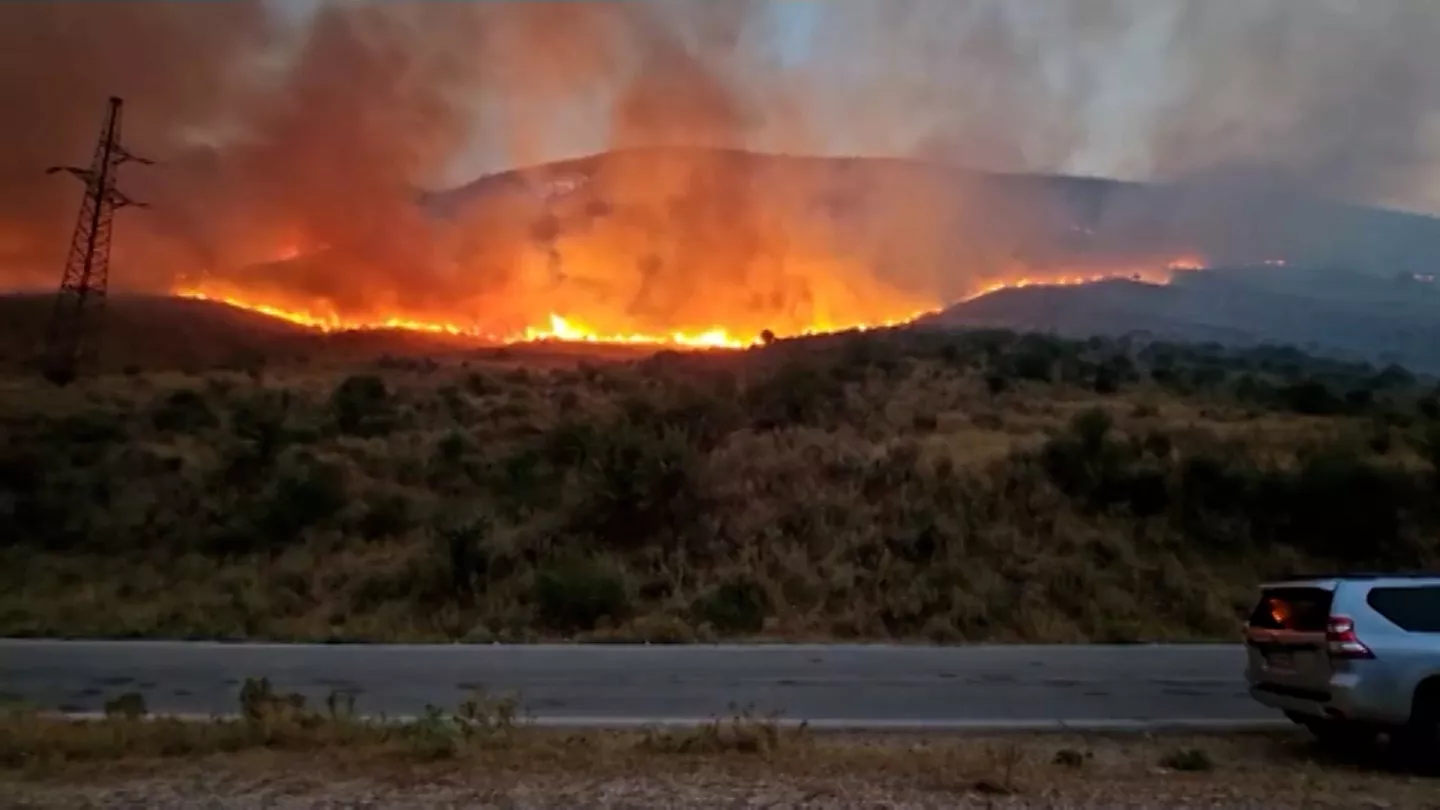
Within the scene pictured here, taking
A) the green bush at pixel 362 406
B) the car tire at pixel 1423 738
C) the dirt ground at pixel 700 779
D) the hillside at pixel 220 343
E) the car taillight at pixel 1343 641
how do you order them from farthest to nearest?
1. the hillside at pixel 220 343
2. the green bush at pixel 362 406
3. the car taillight at pixel 1343 641
4. the car tire at pixel 1423 738
5. the dirt ground at pixel 700 779

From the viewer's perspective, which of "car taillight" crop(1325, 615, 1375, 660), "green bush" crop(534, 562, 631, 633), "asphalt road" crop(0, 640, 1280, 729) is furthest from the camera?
"green bush" crop(534, 562, 631, 633)

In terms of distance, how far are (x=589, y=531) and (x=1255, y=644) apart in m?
15.1

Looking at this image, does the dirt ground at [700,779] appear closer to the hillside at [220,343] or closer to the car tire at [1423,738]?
the car tire at [1423,738]

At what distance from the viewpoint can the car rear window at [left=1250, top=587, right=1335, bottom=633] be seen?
10.5 metres

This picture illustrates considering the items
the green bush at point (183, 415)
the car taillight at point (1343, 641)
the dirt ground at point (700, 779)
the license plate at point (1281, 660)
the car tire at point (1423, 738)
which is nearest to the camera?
the dirt ground at point (700, 779)

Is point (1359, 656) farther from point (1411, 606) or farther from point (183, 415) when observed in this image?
point (183, 415)

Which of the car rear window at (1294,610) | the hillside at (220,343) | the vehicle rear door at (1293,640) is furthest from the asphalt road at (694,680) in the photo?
the hillside at (220,343)

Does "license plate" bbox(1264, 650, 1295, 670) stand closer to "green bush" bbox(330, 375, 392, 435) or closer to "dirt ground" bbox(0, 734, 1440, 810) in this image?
"dirt ground" bbox(0, 734, 1440, 810)

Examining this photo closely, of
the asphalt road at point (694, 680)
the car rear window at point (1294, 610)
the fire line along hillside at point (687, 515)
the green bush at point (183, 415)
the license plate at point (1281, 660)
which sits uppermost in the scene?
the green bush at point (183, 415)

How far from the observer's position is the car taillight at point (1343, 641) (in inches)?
397

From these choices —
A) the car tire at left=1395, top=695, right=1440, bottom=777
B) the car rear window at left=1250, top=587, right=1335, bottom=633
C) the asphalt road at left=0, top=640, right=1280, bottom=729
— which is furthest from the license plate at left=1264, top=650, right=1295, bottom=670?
the asphalt road at left=0, top=640, right=1280, bottom=729

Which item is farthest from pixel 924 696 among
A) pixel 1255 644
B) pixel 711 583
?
pixel 711 583

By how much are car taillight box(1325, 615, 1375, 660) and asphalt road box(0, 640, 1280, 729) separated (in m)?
2.31

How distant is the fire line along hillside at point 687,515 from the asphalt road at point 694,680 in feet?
7.07
